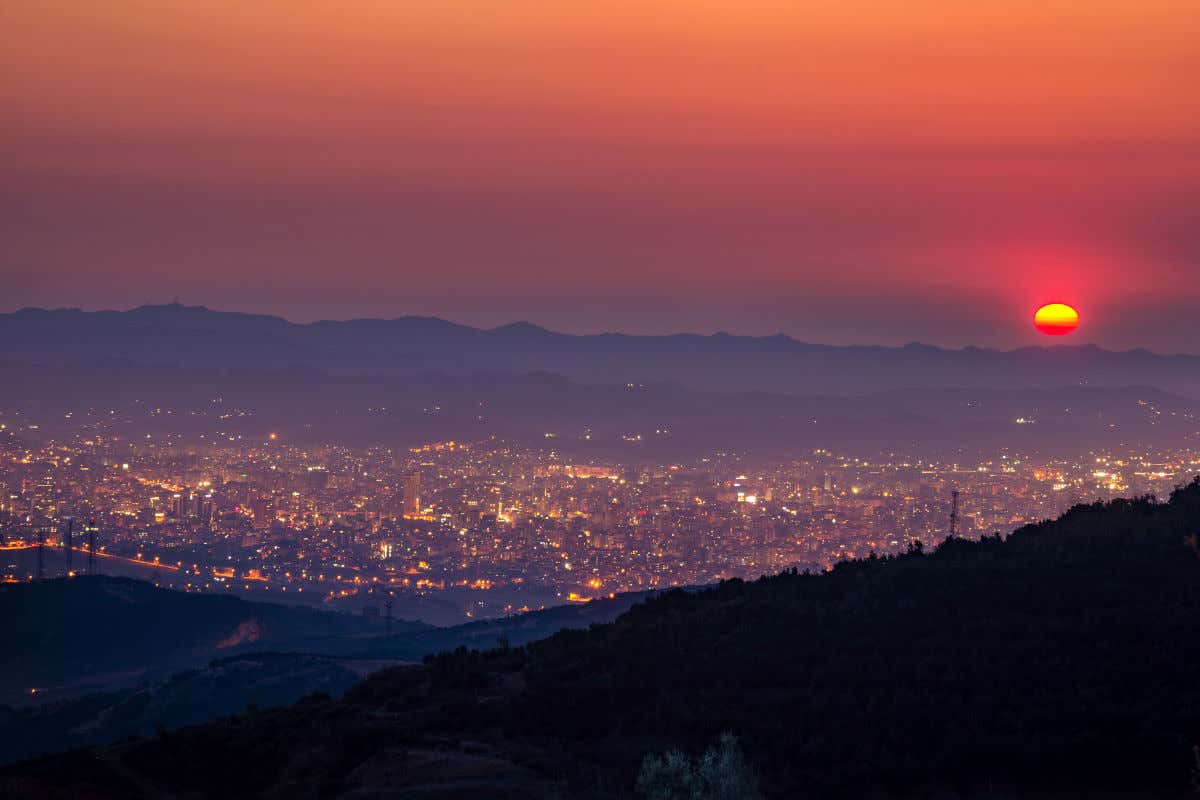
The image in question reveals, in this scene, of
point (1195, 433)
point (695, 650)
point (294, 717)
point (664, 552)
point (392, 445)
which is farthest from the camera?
point (392, 445)

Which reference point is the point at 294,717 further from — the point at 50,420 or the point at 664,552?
the point at 50,420

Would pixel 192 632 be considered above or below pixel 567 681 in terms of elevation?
below

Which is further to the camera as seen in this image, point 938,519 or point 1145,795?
point 938,519

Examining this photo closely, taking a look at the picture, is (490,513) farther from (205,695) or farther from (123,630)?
(205,695)

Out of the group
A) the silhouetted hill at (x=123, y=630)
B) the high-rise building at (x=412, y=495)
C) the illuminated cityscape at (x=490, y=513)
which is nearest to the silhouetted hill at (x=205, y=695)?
the silhouetted hill at (x=123, y=630)

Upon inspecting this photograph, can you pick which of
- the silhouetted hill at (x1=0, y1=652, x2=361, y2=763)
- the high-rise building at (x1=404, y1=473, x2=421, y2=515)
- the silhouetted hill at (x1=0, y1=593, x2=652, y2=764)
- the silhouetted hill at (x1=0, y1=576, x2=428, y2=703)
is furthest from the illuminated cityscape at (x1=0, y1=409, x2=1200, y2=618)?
the silhouetted hill at (x1=0, y1=652, x2=361, y2=763)

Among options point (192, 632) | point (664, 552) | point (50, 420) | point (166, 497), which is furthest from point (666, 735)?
point (50, 420)

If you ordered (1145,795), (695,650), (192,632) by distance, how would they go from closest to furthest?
(1145,795) → (695,650) → (192,632)

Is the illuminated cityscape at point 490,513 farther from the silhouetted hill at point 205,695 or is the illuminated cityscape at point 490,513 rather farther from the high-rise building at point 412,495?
the silhouetted hill at point 205,695
